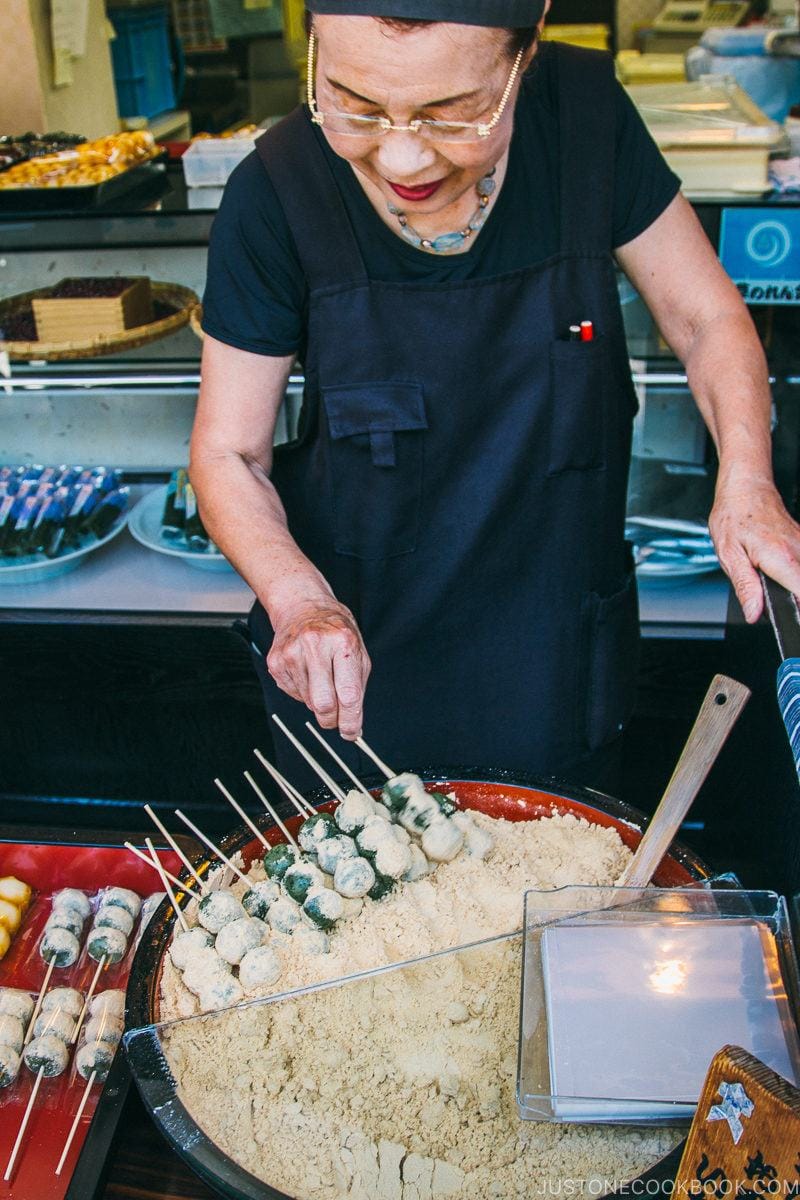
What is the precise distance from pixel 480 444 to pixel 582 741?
25.0 inches

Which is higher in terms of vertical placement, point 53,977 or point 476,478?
point 476,478

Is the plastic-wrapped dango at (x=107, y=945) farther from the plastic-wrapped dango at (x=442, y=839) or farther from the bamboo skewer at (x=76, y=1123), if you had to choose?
the plastic-wrapped dango at (x=442, y=839)

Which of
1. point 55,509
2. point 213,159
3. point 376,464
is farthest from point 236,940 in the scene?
point 213,159

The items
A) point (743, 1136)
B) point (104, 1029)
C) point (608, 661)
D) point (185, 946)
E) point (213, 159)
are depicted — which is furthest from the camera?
point (213, 159)

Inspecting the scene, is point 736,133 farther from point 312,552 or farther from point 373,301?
point 312,552

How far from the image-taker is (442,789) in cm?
163

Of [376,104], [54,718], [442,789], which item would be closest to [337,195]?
[376,104]

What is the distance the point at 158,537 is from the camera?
9.93ft

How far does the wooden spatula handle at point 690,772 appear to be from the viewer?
135 cm

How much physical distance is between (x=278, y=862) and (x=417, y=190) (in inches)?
38.1

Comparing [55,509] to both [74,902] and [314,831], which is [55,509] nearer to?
[74,902]

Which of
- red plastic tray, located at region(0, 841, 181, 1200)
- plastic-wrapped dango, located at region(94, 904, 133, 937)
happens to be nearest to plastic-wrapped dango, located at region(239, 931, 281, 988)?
red plastic tray, located at region(0, 841, 181, 1200)

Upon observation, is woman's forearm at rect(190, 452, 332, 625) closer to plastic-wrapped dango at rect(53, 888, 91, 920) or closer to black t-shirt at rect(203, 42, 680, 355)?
black t-shirt at rect(203, 42, 680, 355)

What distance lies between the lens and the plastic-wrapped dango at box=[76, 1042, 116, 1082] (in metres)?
1.53
